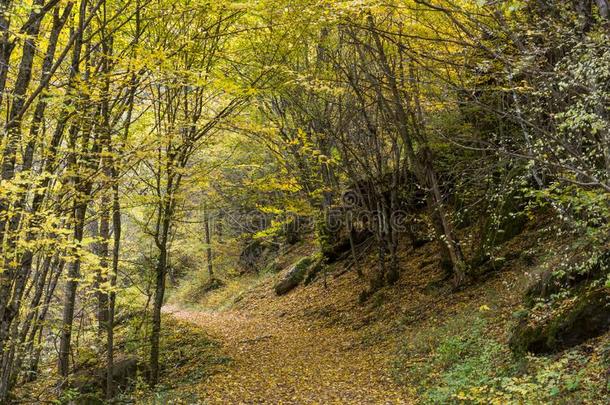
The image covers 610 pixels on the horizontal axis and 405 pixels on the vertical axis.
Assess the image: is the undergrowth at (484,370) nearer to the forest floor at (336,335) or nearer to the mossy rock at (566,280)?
the forest floor at (336,335)

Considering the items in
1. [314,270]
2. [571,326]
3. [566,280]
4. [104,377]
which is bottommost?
[104,377]

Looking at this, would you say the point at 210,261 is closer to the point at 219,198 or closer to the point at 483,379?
the point at 219,198

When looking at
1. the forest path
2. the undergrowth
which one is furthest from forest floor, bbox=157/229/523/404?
the undergrowth

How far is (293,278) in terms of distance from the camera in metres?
20.5

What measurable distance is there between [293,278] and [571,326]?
14486 millimetres

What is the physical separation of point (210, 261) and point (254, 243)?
112 inches

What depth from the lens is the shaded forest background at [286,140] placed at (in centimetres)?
608

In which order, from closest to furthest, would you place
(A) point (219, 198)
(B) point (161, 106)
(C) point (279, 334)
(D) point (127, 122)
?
(D) point (127, 122) < (B) point (161, 106) < (A) point (219, 198) < (C) point (279, 334)

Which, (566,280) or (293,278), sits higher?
(566,280)

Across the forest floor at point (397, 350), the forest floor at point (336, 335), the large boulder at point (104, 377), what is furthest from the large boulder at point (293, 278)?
the large boulder at point (104, 377)

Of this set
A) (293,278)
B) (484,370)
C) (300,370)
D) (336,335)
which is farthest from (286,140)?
(293,278)

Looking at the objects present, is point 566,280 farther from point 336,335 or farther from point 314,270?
point 314,270

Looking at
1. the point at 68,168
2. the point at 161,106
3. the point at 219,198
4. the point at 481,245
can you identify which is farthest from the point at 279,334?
the point at 68,168

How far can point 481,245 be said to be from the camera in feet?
41.1
